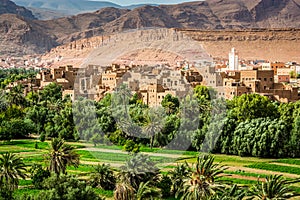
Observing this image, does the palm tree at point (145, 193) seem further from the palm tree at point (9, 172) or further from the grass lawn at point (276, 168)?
the grass lawn at point (276, 168)

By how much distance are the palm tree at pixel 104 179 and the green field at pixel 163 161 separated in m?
0.42

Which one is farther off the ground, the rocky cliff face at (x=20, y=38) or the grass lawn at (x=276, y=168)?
the rocky cliff face at (x=20, y=38)

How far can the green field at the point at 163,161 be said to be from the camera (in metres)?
26.5

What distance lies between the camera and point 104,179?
79.1ft

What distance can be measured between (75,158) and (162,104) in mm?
17838

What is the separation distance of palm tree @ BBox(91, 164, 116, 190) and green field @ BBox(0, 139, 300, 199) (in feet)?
1.38

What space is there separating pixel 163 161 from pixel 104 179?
18.9 feet

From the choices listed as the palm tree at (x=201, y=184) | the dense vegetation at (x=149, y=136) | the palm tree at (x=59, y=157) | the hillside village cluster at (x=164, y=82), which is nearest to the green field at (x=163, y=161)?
the dense vegetation at (x=149, y=136)

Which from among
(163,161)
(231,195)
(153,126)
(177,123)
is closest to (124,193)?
(231,195)

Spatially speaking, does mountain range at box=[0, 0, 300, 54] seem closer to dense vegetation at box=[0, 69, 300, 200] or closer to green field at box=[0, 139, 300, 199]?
dense vegetation at box=[0, 69, 300, 200]

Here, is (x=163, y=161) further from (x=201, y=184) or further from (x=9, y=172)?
(x=201, y=184)

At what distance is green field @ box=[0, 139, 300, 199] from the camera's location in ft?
86.9

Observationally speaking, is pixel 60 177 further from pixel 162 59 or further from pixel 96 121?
pixel 162 59

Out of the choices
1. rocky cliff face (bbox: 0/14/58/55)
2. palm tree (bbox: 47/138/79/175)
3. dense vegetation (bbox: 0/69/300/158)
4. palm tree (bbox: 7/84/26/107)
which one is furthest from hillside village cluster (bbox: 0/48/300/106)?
rocky cliff face (bbox: 0/14/58/55)
